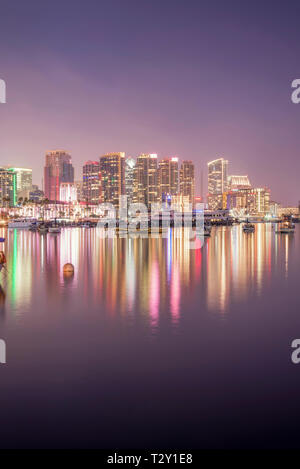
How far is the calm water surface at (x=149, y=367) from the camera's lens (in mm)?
7539

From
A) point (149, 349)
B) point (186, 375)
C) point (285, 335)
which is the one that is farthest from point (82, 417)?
point (285, 335)

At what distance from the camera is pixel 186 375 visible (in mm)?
10000

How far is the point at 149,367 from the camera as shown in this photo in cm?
1052

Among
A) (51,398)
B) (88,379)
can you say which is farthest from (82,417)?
(88,379)

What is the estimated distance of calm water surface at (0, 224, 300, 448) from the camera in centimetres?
754

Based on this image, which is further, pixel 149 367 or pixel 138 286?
pixel 138 286

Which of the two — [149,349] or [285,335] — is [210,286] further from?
[149,349]

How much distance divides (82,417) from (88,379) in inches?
70.0

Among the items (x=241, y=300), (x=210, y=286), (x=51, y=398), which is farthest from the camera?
(x=210, y=286)

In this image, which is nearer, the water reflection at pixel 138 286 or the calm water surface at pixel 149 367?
the calm water surface at pixel 149 367

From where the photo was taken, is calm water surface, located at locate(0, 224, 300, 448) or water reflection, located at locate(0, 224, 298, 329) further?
water reflection, located at locate(0, 224, 298, 329)
